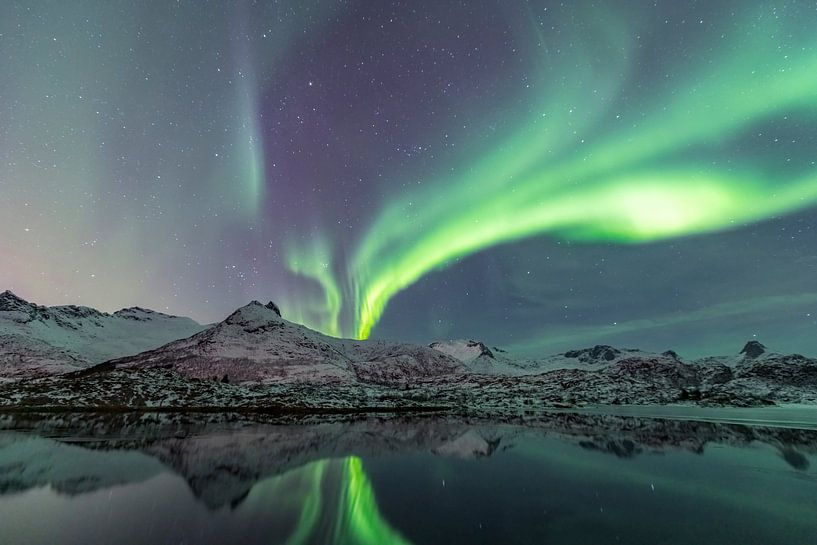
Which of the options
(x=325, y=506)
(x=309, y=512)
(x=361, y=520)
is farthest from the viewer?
(x=325, y=506)

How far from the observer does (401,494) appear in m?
26.9

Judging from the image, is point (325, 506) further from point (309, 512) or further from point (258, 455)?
point (258, 455)

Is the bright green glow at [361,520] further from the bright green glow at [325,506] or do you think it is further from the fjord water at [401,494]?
the fjord water at [401,494]

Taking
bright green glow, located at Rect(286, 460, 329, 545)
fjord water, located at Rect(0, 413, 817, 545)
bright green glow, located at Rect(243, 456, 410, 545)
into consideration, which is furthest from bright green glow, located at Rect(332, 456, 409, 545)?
bright green glow, located at Rect(286, 460, 329, 545)

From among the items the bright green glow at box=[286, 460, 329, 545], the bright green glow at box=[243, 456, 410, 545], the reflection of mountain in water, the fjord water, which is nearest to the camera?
the bright green glow at box=[286, 460, 329, 545]

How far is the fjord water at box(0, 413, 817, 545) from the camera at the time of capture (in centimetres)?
1902

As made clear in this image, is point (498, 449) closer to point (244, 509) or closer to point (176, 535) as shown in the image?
point (244, 509)

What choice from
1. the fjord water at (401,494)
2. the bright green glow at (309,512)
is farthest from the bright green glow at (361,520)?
the bright green glow at (309,512)

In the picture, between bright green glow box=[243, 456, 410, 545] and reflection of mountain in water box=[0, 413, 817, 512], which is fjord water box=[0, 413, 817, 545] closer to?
bright green glow box=[243, 456, 410, 545]

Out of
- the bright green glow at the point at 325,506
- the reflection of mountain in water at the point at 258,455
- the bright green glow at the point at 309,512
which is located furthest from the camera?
the reflection of mountain in water at the point at 258,455

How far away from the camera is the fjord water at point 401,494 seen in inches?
749

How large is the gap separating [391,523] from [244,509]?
330 inches

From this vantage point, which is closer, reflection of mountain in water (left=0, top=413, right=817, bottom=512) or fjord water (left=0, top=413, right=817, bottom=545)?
fjord water (left=0, top=413, right=817, bottom=545)

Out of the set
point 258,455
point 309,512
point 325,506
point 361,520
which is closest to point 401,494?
point 325,506
